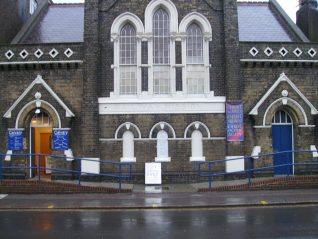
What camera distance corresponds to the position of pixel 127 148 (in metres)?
19.4

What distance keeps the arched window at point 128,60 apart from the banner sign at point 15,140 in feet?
15.7

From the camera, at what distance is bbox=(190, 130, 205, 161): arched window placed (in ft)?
63.3

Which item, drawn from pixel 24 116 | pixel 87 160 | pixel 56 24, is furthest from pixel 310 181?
pixel 56 24

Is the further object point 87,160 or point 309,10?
point 309,10

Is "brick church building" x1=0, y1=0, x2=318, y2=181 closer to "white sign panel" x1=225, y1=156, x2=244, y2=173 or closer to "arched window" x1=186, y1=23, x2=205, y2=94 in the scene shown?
"arched window" x1=186, y1=23, x2=205, y2=94

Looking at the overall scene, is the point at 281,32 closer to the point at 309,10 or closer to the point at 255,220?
the point at 309,10

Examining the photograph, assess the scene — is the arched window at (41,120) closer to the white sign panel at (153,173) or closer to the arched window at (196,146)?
the white sign panel at (153,173)

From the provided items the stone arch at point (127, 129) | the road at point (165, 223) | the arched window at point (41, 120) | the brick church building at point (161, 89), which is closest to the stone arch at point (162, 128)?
the brick church building at point (161, 89)

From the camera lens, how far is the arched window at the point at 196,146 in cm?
1930

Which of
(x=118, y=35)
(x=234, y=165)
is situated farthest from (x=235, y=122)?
(x=118, y=35)

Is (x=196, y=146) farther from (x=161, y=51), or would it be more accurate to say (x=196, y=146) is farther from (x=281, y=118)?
(x=161, y=51)

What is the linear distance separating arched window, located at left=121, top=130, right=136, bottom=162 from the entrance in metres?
3.52

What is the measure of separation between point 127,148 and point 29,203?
5.99 metres

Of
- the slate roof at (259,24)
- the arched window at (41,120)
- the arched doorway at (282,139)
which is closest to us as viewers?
the arched window at (41,120)
